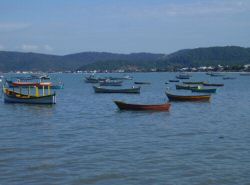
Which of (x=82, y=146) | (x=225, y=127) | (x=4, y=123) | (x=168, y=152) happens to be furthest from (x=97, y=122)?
(x=168, y=152)

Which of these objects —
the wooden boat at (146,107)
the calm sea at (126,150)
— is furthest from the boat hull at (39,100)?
the calm sea at (126,150)

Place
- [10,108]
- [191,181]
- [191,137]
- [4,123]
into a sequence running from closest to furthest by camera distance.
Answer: [191,181], [191,137], [4,123], [10,108]

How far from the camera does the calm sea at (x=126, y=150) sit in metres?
18.2

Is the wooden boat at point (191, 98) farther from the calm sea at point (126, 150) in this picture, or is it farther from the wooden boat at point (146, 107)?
the calm sea at point (126, 150)

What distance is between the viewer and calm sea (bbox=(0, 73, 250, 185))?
1816 centimetres

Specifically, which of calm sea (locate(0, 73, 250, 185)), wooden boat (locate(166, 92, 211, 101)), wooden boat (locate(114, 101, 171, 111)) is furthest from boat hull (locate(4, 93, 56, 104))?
wooden boat (locate(166, 92, 211, 101))

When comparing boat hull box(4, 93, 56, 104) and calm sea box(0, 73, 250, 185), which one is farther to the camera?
boat hull box(4, 93, 56, 104)

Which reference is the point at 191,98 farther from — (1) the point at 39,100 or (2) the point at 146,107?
(1) the point at 39,100

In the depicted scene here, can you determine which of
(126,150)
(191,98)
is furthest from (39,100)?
(126,150)

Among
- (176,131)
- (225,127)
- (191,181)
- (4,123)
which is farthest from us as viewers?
(4,123)

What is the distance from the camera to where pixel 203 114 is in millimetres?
43344

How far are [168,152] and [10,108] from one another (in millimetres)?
30527

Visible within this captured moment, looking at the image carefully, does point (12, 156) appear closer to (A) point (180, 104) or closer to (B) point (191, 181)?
(B) point (191, 181)

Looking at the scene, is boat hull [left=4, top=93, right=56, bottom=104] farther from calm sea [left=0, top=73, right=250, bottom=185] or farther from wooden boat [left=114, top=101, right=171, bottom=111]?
calm sea [left=0, top=73, right=250, bottom=185]
